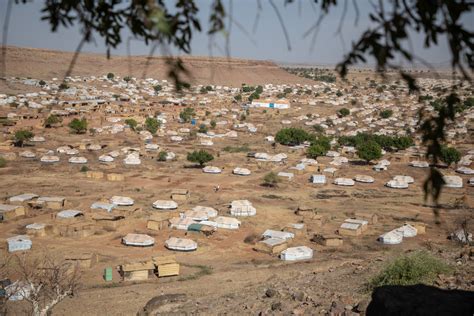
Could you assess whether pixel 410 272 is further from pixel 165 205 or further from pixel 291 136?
pixel 291 136

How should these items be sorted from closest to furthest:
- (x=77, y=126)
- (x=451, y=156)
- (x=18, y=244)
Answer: (x=18, y=244), (x=451, y=156), (x=77, y=126)

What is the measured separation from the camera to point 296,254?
18938 mm

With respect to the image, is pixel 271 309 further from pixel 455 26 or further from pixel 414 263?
pixel 455 26

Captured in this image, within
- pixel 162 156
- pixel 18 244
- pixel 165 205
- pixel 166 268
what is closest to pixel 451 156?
pixel 162 156

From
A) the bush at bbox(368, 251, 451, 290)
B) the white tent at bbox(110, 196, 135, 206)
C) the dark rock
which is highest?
the dark rock

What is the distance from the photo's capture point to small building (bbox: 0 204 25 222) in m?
22.8

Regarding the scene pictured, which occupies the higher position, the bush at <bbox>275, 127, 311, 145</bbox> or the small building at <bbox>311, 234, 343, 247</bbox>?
the bush at <bbox>275, 127, 311, 145</bbox>

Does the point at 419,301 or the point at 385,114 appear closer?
the point at 419,301

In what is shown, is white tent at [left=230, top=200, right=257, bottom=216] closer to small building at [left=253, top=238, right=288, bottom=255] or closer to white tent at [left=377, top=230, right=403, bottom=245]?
small building at [left=253, top=238, right=288, bottom=255]

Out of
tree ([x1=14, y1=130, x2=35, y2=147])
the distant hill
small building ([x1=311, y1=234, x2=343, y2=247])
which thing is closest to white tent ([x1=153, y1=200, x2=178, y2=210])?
small building ([x1=311, y1=234, x2=343, y2=247])

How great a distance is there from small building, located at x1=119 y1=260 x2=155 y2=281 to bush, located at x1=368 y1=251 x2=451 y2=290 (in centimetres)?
810

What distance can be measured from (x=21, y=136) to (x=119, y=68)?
290 ft

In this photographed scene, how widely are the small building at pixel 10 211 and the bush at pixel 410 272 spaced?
18.4 meters

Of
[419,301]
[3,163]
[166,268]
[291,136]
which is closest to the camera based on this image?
[419,301]
